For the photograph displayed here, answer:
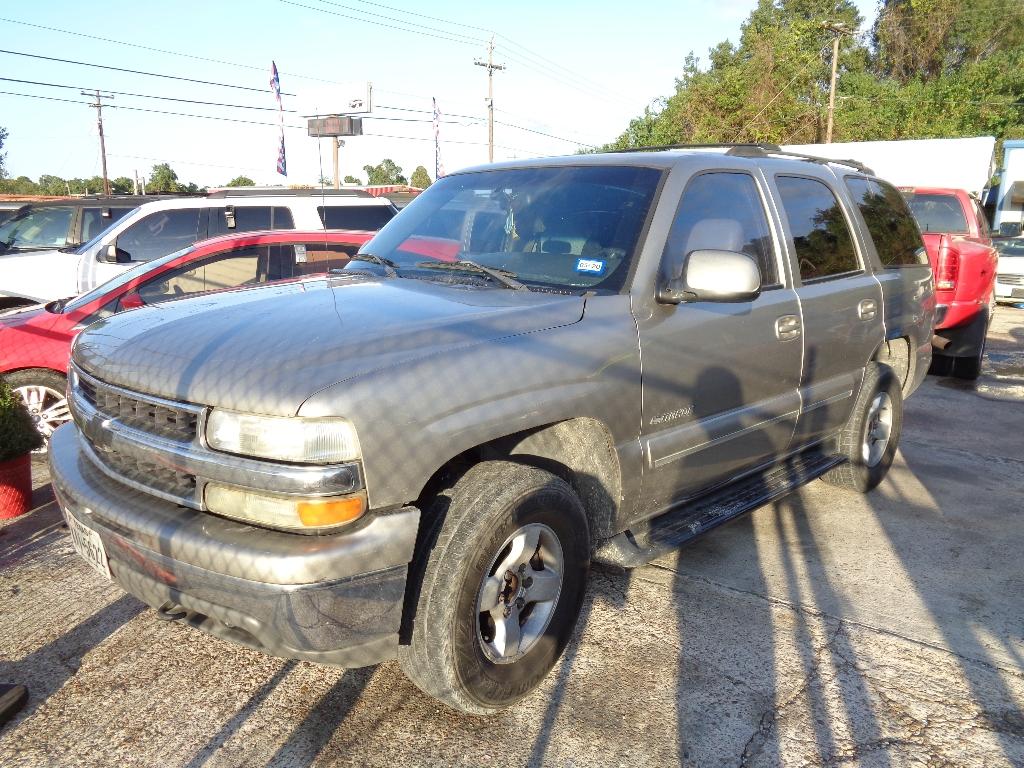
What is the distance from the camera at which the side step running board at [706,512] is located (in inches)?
131

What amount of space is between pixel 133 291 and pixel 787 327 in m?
4.51

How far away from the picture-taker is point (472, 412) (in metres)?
2.58

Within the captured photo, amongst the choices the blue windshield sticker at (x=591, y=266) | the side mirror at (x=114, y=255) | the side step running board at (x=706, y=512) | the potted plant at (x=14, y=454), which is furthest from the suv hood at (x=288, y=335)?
the side mirror at (x=114, y=255)

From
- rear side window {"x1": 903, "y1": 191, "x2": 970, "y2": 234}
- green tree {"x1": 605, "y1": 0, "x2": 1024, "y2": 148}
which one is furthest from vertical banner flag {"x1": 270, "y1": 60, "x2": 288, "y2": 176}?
rear side window {"x1": 903, "y1": 191, "x2": 970, "y2": 234}

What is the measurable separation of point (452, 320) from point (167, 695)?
169 cm

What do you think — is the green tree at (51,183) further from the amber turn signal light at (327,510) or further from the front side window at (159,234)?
the amber turn signal light at (327,510)

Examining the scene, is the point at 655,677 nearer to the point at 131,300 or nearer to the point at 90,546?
the point at 90,546

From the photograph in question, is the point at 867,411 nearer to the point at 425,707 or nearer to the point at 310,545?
the point at 425,707

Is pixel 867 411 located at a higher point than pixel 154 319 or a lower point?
lower

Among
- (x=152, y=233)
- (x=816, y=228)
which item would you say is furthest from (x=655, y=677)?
(x=152, y=233)

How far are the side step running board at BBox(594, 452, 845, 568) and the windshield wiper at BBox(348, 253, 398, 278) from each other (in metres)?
1.50

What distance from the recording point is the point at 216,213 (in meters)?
9.46

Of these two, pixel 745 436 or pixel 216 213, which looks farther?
pixel 216 213

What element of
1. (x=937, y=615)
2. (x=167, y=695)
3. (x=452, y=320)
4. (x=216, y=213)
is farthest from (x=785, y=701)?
(x=216, y=213)
